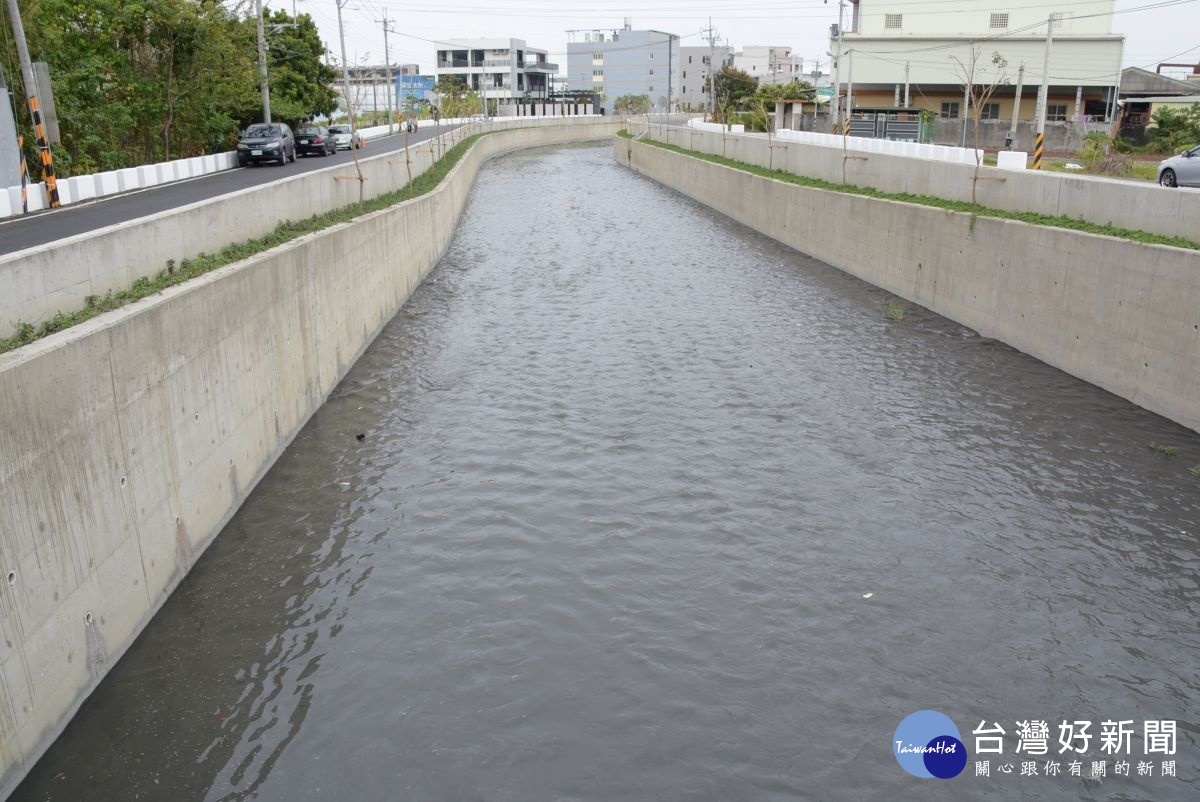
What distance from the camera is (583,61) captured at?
16975 cm

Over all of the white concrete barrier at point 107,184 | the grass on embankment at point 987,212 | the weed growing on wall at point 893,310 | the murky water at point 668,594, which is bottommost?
the murky water at point 668,594

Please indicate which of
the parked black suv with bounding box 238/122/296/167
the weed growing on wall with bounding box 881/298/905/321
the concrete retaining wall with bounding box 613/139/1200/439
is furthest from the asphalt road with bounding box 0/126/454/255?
the concrete retaining wall with bounding box 613/139/1200/439

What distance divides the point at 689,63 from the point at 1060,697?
6514 inches

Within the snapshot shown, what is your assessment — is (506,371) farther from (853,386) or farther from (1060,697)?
(1060,697)

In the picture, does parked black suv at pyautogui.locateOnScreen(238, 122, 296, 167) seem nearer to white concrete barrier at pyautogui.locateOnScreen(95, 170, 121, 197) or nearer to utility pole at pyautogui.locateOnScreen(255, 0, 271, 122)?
utility pole at pyautogui.locateOnScreen(255, 0, 271, 122)

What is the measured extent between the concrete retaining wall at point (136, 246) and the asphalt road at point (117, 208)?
349 centimetres

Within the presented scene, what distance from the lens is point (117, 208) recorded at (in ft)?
81.2

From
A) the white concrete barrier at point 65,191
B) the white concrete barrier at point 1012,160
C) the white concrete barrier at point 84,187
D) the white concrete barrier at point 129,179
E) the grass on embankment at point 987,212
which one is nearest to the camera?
the grass on embankment at point 987,212

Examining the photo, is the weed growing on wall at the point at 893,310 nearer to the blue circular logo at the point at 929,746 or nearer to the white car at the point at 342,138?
the blue circular logo at the point at 929,746

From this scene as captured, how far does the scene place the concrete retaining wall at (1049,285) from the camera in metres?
15.1

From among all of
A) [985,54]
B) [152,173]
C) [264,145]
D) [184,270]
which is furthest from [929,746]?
[985,54]

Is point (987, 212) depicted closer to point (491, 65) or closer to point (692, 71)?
point (491, 65)

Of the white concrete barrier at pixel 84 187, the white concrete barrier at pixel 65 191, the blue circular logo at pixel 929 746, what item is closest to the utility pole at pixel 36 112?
the white concrete barrier at pixel 65 191

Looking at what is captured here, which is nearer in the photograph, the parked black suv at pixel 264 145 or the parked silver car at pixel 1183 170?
the parked silver car at pixel 1183 170
